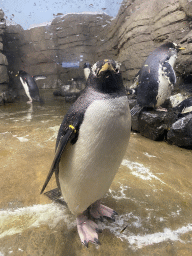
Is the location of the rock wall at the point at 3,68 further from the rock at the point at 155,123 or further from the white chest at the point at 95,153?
the white chest at the point at 95,153

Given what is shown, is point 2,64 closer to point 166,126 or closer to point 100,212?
point 166,126

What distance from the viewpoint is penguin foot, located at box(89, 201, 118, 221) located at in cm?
112

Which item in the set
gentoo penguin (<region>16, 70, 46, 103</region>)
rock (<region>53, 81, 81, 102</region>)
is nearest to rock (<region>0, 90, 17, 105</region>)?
gentoo penguin (<region>16, 70, 46, 103</region>)

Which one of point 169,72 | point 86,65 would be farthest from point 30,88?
point 169,72

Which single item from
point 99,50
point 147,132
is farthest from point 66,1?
point 147,132

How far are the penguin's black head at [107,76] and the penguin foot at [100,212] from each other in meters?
0.73

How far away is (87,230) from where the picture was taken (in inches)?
39.0

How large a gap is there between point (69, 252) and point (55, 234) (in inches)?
5.2

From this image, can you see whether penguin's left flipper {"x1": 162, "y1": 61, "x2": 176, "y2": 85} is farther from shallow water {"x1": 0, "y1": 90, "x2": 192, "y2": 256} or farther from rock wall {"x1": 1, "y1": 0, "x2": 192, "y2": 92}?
shallow water {"x1": 0, "y1": 90, "x2": 192, "y2": 256}

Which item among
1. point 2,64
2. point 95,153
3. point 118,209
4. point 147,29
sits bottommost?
point 118,209

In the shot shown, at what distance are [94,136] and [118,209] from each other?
67cm

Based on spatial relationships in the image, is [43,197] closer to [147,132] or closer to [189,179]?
[189,179]

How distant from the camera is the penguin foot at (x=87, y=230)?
95 centimetres

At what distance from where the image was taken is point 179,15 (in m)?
3.58
